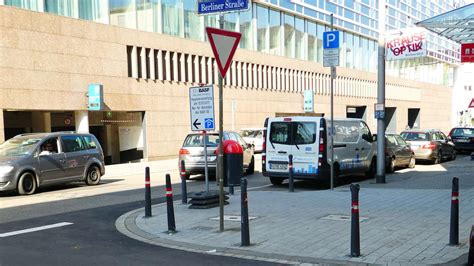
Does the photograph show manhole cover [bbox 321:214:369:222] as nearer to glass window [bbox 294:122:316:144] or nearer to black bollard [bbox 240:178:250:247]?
black bollard [bbox 240:178:250:247]

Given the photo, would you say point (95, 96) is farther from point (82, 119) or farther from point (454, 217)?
point (454, 217)

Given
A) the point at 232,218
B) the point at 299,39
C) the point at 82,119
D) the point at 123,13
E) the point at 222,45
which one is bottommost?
the point at 232,218

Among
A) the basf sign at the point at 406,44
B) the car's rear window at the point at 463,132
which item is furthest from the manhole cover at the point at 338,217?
the car's rear window at the point at 463,132

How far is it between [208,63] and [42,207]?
69.3 feet

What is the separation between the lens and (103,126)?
1054 inches

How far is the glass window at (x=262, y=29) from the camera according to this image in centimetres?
3606

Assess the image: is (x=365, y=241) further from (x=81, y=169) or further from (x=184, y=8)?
(x=184, y=8)

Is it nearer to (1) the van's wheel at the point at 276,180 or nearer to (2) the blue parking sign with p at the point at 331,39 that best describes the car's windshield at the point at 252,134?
(1) the van's wheel at the point at 276,180

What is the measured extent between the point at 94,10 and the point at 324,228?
65.2 feet

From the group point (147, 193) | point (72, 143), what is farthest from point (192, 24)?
point (147, 193)

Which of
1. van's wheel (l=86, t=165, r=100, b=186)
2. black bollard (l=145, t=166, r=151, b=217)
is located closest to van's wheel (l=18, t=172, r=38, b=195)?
van's wheel (l=86, t=165, r=100, b=186)

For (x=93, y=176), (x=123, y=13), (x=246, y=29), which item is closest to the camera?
(x=93, y=176)

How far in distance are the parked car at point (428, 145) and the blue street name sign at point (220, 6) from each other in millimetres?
15513

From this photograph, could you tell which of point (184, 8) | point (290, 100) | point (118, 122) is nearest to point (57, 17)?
point (118, 122)
